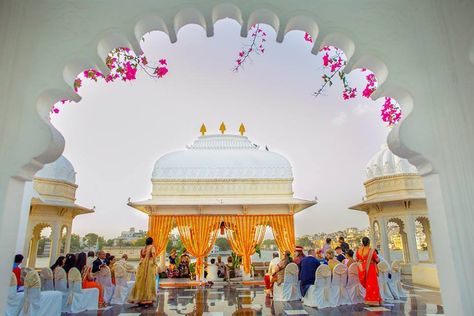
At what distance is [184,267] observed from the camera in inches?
442

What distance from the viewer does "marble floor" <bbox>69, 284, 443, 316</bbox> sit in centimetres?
→ 512

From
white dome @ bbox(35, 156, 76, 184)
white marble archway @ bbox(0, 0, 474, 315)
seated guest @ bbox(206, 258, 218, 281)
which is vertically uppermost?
white dome @ bbox(35, 156, 76, 184)

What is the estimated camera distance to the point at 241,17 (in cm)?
212

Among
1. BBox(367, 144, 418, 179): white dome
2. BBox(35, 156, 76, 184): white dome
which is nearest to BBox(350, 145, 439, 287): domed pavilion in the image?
BBox(367, 144, 418, 179): white dome

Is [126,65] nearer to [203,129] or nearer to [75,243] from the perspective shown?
[203,129]

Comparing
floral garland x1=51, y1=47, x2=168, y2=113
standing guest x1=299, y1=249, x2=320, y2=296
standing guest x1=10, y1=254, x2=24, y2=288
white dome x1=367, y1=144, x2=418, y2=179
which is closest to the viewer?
floral garland x1=51, y1=47, x2=168, y2=113


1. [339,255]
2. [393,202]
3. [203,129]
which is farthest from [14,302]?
[393,202]

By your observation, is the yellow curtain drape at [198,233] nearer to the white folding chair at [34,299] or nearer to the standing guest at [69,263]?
the standing guest at [69,263]

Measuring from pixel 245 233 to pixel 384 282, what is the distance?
4.89 metres

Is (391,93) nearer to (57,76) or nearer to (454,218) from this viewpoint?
(454,218)

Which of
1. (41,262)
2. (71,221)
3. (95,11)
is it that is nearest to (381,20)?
A: (95,11)

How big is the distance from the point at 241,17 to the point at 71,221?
481 inches

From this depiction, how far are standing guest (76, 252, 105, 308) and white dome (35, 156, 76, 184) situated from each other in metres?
6.84

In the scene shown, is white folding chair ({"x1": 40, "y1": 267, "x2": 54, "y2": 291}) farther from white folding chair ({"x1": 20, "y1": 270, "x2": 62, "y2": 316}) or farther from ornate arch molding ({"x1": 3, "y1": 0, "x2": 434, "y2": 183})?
ornate arch molding ({"x1": 3, "y1": 0, "x2": 434, "y2": 183})
